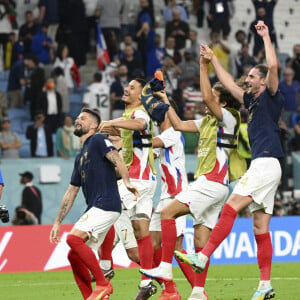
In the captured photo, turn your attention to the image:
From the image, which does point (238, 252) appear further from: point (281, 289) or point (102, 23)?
point (102, 23)

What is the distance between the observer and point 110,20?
2806 cm

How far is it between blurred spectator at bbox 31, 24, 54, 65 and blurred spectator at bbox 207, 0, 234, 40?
527 centimetres

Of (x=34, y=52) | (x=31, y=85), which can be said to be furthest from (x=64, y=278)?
(x=34, y=52)

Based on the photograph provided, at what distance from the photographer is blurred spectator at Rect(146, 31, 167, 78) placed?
2720 cm

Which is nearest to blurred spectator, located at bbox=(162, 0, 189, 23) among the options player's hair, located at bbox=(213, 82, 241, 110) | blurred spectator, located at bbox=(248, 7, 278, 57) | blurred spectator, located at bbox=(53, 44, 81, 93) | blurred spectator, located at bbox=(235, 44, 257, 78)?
blurred spectator, located at bbox=(248, 7, 278, 57)

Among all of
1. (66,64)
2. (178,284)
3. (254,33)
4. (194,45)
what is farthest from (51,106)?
(178,284)

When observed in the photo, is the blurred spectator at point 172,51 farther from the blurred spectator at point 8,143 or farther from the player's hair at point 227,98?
the player's hair at point 227,98

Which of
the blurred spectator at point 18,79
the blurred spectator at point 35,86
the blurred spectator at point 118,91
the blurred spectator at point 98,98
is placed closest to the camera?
the blurred spectator at point 118,91

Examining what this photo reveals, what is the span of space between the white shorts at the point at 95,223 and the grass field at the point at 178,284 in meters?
1.86

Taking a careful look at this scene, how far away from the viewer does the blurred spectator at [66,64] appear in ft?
87.8

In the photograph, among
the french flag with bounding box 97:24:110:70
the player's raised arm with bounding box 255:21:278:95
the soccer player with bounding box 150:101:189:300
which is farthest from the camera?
the french flag with bounding box 97:24:110:70

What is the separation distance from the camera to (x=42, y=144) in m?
24.0

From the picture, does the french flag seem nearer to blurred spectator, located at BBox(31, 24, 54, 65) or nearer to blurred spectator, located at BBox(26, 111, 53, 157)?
blurred spectator, located at BBox(31, 24, 54, 65)

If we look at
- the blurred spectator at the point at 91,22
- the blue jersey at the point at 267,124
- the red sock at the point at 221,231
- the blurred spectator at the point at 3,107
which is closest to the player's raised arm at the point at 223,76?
the blue jersey at the point at 267,124
